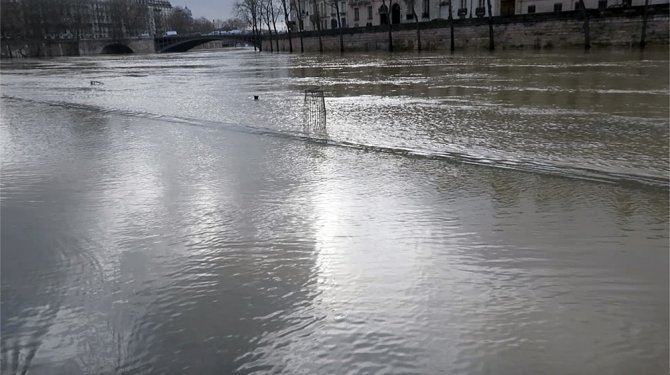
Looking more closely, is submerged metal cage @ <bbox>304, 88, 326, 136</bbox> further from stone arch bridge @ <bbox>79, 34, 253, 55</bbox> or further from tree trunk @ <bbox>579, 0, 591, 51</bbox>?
stone arch bridge @ <bbox>79, 34, 253, 55</bbox>

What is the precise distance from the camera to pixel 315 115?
9.39 m

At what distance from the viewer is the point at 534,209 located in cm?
419

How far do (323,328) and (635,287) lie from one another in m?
1.78

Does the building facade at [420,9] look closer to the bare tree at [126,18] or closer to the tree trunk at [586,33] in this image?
the tree trunk at [586,33]

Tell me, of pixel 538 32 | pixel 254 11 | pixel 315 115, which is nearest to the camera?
pixel 315 115

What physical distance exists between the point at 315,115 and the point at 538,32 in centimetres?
3142

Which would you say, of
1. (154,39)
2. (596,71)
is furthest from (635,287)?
(154,39)

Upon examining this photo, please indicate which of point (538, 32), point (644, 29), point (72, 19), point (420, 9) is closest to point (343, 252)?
point (644, 29)

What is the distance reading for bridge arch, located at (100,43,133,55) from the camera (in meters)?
93.2

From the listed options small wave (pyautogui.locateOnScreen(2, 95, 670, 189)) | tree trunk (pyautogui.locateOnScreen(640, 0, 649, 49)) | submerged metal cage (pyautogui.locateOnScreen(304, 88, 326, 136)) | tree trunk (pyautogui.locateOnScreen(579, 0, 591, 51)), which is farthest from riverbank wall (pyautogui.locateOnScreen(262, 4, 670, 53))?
small wave (pyautogui.locateOnScreen(2, 95, 670, 189))

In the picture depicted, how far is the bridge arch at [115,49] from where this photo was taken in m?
93.2

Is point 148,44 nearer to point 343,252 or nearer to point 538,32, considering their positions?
point 538,32

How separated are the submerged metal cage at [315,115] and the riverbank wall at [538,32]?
27.9 metres

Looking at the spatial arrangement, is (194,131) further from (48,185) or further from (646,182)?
(646,182)
